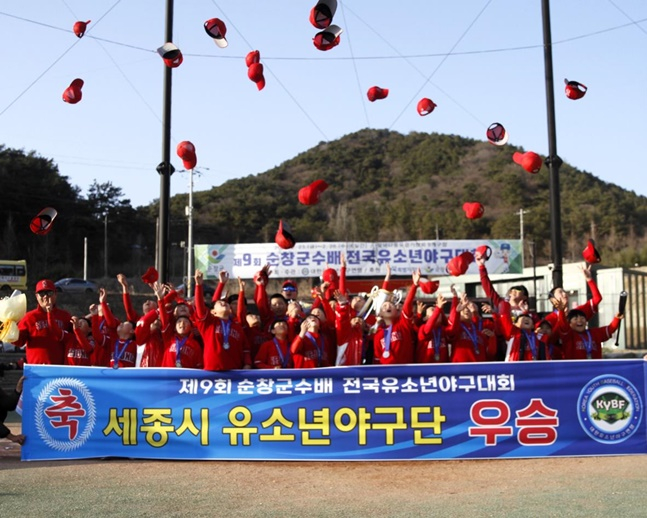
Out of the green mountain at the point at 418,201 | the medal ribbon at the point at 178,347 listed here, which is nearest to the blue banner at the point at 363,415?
the medal ribbon at the point at 178,347

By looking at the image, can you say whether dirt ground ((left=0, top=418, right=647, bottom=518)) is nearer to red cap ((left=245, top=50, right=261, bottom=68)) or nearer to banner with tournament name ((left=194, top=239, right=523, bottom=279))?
red cap ((left=245, top=50, right=261, bottom=68))

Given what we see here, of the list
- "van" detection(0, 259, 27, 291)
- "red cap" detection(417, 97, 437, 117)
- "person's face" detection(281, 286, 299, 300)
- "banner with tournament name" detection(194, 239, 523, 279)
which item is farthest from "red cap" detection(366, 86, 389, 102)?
"van" detection(0, 259, 27, 291)

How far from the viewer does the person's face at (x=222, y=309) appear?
8586 millimetres

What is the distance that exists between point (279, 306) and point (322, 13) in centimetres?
398

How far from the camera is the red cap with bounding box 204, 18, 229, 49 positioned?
37.9 feet

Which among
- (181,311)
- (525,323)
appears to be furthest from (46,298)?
(525,323)

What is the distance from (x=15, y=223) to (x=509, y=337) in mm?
57773

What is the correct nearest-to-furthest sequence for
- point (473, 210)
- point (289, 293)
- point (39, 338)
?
point (39, 338), point (289, 293), point (473, 210)

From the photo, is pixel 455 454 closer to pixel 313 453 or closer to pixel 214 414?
pixel 313 453

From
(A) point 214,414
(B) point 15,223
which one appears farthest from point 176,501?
(B) point 15,223

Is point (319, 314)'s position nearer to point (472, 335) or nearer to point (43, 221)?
point (472, 335)

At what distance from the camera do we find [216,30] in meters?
11.6

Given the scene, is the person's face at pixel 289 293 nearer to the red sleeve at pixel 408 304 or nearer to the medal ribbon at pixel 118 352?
the red sleeve at pixel 408 304

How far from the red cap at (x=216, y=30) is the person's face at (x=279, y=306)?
4.23 meters
